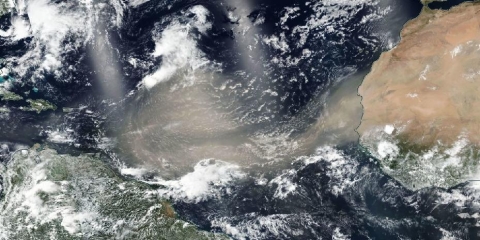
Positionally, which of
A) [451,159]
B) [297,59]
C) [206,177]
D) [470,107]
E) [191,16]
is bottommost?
[451,159]

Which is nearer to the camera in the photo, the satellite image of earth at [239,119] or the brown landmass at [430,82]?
the brown landmass at [430,82]

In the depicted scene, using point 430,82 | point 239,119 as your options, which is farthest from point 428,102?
point 239,119

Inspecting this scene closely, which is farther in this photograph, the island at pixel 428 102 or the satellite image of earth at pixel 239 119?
the satellite image of earth at pixel 239 119

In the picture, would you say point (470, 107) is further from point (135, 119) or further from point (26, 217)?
point (26, 217)

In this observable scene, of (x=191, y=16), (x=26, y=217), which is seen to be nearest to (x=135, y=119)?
(x=191, y=16)
